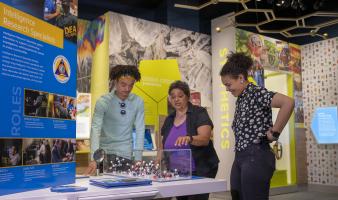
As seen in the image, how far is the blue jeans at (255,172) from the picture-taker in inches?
85.0

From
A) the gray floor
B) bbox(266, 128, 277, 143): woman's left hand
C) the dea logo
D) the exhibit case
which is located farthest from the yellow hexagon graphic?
the dea logo

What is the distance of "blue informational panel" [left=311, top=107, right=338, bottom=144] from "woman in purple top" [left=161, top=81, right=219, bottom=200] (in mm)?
6044

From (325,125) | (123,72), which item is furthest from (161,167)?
(325,125)

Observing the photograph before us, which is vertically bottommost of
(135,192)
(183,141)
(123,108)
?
(135,192)

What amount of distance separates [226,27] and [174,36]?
3.55 feet

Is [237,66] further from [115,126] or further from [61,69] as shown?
[61,69]

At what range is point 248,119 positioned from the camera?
7.69 feet

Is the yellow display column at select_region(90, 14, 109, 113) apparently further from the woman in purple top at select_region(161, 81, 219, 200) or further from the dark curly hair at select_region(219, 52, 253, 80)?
the dark curly hair at select_region(219, 52, 253, 80)

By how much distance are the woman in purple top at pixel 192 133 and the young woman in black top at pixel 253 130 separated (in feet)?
0.97

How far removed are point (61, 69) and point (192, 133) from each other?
3.95 ft

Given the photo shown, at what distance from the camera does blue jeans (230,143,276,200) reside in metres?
2.16

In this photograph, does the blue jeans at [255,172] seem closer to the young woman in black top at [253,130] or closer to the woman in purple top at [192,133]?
the young woman in black top at [253,130]

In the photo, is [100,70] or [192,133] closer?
[192,133]

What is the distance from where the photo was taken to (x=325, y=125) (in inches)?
319
